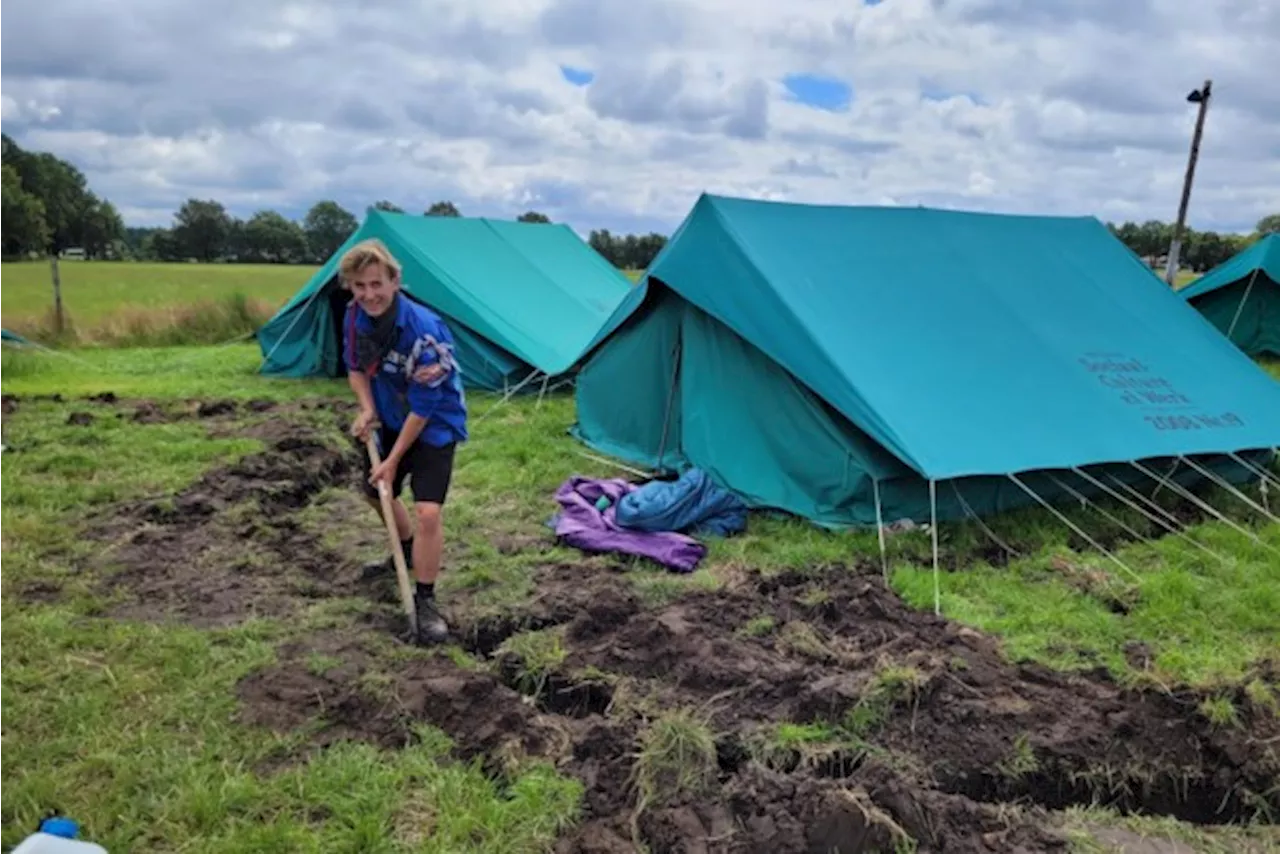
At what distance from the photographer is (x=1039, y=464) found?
5352mm

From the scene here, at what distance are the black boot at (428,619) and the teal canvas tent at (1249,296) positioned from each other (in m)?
14.6

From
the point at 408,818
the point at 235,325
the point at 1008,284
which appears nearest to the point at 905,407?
the point at 1008,284

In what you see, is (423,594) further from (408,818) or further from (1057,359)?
(1057,359)

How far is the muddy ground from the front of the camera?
270 cm

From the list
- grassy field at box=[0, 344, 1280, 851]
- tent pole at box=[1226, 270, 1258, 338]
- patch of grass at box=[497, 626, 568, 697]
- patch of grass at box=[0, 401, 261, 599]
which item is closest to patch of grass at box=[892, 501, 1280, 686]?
grassy field at box=[0, 344, 1280, 851]

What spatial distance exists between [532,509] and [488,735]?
289cm

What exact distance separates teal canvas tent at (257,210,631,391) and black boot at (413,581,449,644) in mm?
5730

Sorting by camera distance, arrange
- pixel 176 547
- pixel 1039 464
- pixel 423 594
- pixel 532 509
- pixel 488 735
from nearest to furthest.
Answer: pixel 488 735 → pixel 423 594 → pixel 176 547 → pixel 1039 464 → pixel 532 509

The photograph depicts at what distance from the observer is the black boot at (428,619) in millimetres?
3834

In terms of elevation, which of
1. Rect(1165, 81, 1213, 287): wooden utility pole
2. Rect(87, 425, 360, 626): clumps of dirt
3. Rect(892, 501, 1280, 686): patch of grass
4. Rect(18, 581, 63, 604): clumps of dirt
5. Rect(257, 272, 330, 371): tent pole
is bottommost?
Rect(18, 581, 63, 604): clumps of dirt

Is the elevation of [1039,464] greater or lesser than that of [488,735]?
greater

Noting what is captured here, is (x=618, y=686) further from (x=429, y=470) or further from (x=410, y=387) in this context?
(x=410, y=387)

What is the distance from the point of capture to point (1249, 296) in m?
15.0

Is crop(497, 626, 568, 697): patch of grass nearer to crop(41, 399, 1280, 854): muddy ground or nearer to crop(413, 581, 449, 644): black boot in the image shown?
crop(41, 399, 1280, 854): muddy ground
